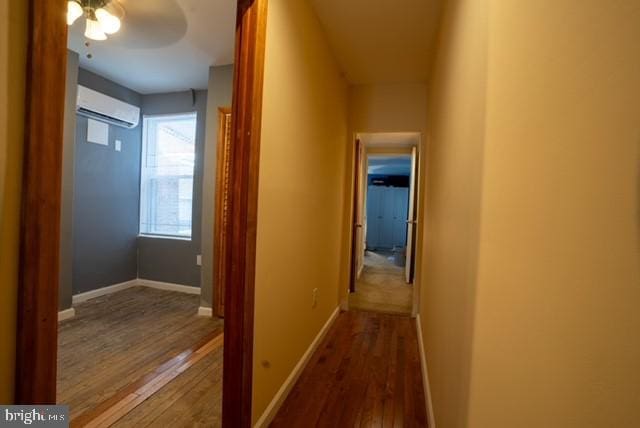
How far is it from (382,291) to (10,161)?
418cm

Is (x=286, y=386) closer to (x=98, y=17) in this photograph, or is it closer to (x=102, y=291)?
(x=98, y=17)

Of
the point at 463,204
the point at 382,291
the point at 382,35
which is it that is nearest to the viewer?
the point at 463,204

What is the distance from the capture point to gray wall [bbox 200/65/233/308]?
9.65ft

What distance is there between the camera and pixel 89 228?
10.9ft

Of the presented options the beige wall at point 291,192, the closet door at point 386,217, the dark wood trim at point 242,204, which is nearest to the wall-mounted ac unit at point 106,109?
the beige wall at point 291,192

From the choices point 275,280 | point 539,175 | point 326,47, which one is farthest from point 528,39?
point 326,47

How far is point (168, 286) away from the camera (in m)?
3.75

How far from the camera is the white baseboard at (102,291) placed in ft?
10.5

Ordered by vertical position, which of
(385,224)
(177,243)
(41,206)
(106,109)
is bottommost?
(177,243)

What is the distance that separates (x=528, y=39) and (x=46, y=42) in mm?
1076

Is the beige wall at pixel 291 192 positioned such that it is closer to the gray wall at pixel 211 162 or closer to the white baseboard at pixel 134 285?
the gray wall at pixel 211 162

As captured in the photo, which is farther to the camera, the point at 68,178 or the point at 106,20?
the point at 68,178

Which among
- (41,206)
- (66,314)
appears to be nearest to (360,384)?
(41,206)

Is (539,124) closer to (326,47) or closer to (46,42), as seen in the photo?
(46,42)
